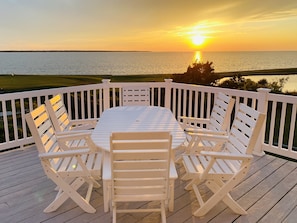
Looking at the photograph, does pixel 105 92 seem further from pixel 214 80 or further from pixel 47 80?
pixel 47 80

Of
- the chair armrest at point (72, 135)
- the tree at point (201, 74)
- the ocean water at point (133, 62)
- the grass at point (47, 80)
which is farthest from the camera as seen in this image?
the grass at point (47, 80)

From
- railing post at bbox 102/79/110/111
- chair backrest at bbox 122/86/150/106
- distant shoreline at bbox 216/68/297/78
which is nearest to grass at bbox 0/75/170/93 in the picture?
distant shoreline at bbox 216/68/297/78

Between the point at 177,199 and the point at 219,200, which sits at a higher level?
the point at 219,200

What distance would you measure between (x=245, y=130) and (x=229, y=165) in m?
0.38

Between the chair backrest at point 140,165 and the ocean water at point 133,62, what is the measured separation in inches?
322

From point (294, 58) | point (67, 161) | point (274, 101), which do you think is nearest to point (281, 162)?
point (274, 101)

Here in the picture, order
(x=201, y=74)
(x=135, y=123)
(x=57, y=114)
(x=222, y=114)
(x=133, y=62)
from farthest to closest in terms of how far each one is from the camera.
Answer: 1. (x=133, y=62)
2. (x=201, y=74)
3. (x=222, y=114)
4. (x=57, y=114)
5. (x=135, y=123)

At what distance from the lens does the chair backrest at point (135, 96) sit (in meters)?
4.54

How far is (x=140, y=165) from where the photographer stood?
73.9 inches

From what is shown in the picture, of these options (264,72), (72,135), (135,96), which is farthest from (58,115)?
(264,72)

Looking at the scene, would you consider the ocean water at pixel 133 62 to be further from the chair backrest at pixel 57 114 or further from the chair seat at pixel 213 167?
the chair seat at pixel 213 167

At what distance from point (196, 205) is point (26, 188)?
6.33 ft

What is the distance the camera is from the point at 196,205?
2598mm

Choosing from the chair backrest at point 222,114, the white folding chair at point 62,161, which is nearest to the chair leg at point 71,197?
the white folding chair at point 62,161
